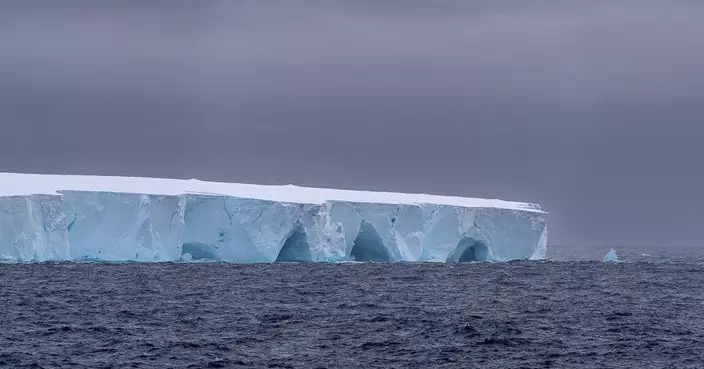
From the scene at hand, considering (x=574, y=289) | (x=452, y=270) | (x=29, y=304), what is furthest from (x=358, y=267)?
(x=29, y=304)

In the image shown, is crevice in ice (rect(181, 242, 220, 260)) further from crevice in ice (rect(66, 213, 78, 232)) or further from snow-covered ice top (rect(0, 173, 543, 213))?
crevice in ice (rect(66, 213, 78, 232))

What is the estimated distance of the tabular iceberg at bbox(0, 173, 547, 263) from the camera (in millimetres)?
30000

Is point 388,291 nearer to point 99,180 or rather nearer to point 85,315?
point 85,315

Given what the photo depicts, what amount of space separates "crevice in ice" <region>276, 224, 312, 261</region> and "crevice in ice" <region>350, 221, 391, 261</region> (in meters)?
1.96

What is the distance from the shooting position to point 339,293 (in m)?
26.0

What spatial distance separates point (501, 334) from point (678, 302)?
8.54m

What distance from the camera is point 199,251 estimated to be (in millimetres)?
34656

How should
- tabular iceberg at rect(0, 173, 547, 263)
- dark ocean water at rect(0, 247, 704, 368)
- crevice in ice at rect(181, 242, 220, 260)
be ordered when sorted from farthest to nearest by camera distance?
crevice in ice at rect(181, 242, 220, 260) < tabular iceberg at rect(0, 173, 547, 263) < dark ocean water at rect(0, 247, 704, 368)

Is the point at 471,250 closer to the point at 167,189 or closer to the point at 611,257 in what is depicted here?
the point at 611,257

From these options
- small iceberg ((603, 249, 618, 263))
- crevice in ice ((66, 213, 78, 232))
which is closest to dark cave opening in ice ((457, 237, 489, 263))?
small iceberg ((603, 249, 618, 263))

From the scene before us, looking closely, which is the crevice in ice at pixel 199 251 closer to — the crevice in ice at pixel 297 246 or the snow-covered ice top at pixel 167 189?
the snow-covered ice top at pixel 167 189

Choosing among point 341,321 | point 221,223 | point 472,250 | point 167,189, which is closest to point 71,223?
point 167,189

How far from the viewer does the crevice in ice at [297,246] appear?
3359 cm

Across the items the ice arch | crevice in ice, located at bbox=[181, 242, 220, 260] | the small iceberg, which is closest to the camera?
crevice in ice, located at bbox=[181, 242, 220, 260]
